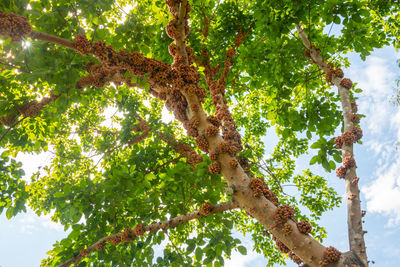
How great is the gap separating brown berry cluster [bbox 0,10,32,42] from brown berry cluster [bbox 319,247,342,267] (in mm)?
4637

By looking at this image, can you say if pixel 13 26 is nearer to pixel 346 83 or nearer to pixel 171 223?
pixel 171 223

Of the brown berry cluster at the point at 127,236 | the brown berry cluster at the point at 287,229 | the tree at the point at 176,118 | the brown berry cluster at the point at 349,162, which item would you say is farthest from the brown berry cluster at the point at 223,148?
the brown berry cluster at the point at 127,236

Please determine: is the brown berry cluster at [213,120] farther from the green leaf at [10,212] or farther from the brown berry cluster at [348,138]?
the green leaf at [10,212]

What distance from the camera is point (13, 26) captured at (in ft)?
9.62

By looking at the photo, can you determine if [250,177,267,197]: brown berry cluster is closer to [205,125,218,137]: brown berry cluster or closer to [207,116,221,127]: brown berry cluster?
[205,125,218,137]: brown berry cluster

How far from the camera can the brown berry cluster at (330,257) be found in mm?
2500

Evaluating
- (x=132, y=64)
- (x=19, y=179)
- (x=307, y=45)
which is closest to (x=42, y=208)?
(x=19, y=179)

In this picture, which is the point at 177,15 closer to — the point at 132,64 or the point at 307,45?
the point at 132,64

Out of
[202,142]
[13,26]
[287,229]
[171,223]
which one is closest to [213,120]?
[202,142]

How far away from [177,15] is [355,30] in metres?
3.72

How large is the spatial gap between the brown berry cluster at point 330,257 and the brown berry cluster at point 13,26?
15.2 feet

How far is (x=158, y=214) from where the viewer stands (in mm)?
4137

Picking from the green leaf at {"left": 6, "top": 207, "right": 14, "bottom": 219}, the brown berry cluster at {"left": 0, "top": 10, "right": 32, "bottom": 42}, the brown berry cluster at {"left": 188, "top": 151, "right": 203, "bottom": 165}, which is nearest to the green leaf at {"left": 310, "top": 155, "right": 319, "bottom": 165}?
the brown berry cluster at {"left": 188, "top": 151, "right": 203, "bottom": 165}

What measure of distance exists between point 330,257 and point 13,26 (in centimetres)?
476
